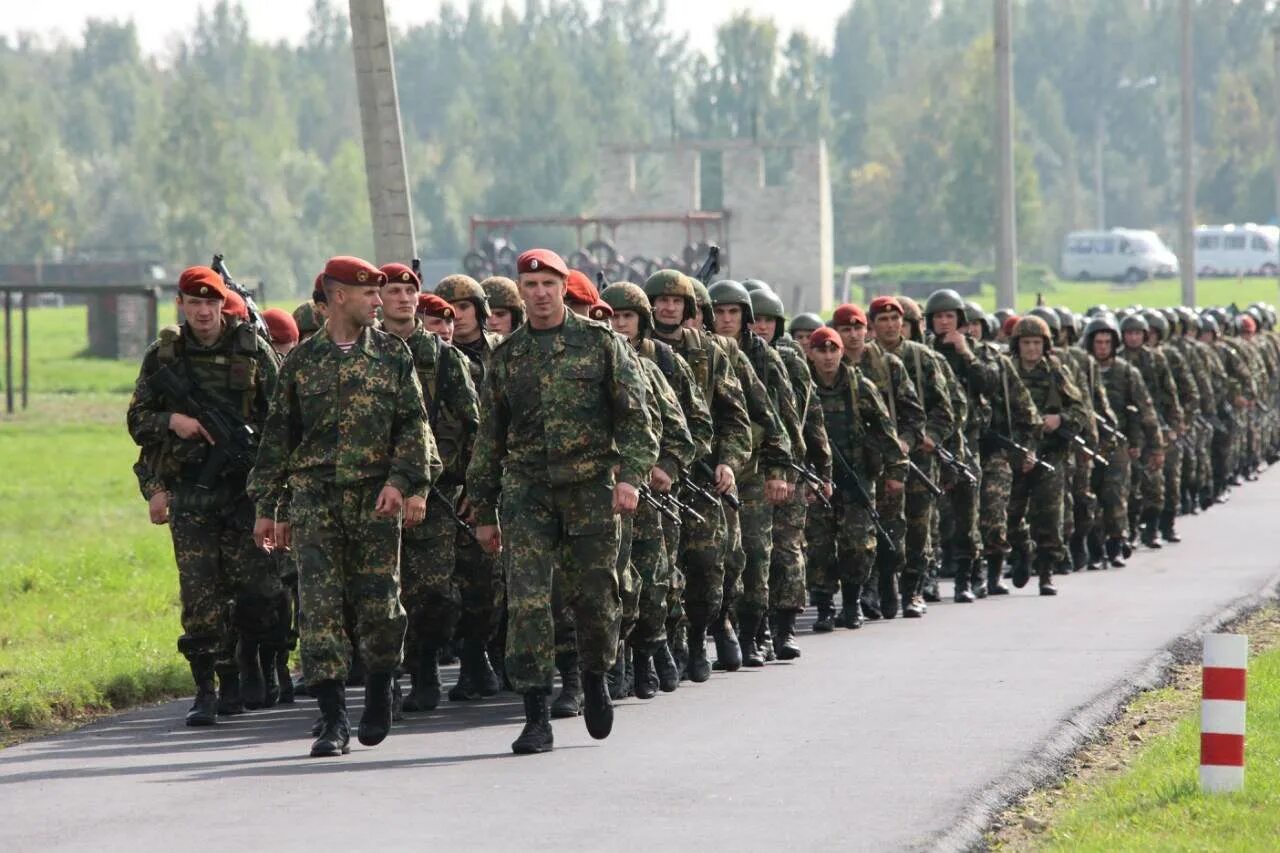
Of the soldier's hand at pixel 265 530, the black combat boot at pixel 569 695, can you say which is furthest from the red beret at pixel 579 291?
the soldier's hand at pixel 265 530

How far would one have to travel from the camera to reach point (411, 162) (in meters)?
156

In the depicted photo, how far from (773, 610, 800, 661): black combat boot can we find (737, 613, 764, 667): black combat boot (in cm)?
30

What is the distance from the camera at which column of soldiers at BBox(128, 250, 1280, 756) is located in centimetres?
1007

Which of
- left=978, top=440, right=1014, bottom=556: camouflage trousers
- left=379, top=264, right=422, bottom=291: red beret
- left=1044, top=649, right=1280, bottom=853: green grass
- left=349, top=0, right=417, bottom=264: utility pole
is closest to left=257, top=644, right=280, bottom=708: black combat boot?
left=379, top=264, right=422, bottom=291: red beret

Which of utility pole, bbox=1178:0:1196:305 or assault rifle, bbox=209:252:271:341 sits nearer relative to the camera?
assault rifle, bbox=209:252:271:341

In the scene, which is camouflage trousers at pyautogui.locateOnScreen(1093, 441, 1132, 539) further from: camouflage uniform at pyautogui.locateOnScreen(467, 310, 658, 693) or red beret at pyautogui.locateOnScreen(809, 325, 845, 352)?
camouflage uniform at pyautogui.locateOnScreen(467, 310, 658, 693)

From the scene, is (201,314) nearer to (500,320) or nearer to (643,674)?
(500,320)

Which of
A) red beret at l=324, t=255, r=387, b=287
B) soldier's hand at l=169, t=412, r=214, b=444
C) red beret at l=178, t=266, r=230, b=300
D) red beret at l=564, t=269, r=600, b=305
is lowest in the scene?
soldier's hand at l=169, t=412, r=214, b=444

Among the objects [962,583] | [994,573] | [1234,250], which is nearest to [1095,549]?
[994,573]

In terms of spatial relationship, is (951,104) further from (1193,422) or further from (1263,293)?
(1193,422)

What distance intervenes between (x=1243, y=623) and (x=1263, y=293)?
71.6 m

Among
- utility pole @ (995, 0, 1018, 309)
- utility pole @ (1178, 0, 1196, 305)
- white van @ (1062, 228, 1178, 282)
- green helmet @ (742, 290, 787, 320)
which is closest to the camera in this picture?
green helmet @ (742, 290, 787, 320)

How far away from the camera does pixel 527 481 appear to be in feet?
33.4

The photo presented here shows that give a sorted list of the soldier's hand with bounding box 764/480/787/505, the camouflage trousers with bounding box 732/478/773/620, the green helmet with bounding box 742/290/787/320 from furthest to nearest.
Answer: the green helmet with bounding box 742/290/787/320, the camouflage trousers with bounding box 732/478/773/620, the soldier's hand with bounding box 764/480/787/505
